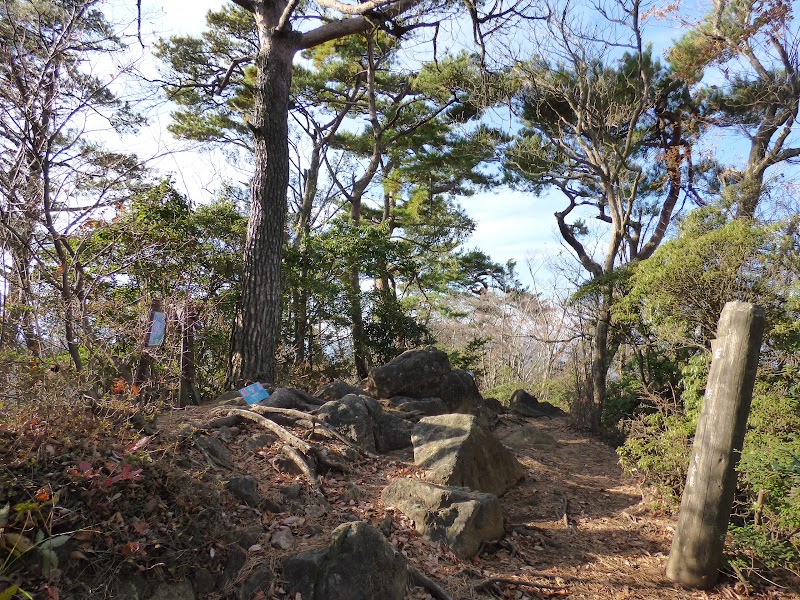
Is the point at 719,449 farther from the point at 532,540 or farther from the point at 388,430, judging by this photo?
the point at 388,430

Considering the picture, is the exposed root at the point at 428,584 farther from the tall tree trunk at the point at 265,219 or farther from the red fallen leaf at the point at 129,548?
the tall tree trunk at the point at 265,219

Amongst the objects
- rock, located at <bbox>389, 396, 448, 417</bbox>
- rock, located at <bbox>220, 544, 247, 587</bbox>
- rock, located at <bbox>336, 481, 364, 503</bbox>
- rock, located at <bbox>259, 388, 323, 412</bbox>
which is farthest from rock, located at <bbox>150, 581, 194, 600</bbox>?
rock, located at <bbox>389, 396, 448, 417</bbox>

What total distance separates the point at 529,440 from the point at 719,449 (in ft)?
14.3

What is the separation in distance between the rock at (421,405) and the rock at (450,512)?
8.36ft

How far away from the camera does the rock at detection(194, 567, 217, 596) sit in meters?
2.60

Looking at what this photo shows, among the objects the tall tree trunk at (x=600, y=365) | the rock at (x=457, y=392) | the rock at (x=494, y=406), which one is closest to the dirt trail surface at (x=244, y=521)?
the rock at (x=457, y=392)

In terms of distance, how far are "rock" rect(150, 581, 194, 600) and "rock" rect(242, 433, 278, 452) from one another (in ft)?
5.73

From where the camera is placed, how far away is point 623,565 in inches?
162

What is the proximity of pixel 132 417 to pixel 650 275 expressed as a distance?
635 centimetres

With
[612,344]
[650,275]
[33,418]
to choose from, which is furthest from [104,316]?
[612,344]

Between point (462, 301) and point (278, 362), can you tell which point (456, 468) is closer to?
point (278, 362)

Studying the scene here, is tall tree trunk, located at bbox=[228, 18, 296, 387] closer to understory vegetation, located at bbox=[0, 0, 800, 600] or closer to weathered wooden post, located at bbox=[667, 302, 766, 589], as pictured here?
understory vegetation, located at bbox=[0, 0, 800, 600]

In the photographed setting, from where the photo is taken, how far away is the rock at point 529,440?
7.58 meters

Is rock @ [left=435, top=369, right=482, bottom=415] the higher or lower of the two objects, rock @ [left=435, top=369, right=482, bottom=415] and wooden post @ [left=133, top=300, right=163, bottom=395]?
the lower
